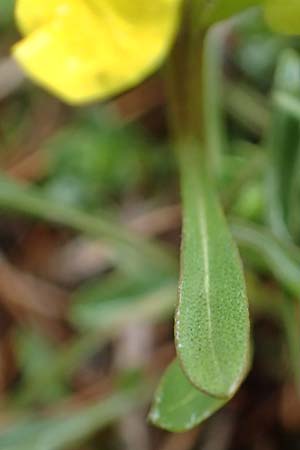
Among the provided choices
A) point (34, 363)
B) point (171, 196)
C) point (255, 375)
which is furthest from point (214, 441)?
point (171, 196)

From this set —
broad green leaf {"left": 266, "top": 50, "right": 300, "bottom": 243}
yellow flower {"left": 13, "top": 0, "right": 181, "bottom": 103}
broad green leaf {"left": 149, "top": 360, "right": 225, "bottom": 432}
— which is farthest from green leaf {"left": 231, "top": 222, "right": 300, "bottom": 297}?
yellow flower {"left": 13, "top": 0, "right": 181, "bottom": 103}

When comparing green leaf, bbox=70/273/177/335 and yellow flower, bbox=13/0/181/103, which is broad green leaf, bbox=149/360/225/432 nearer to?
yellow flower, bbox=13/0/181/103

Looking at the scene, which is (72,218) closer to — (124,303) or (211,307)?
(124,303)

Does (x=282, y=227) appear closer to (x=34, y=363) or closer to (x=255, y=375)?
(x=255, y=375)

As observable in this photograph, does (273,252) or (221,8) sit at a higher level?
(221,8)

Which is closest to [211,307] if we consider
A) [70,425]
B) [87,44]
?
[87,44]

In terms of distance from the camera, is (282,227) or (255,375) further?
(255,375)
